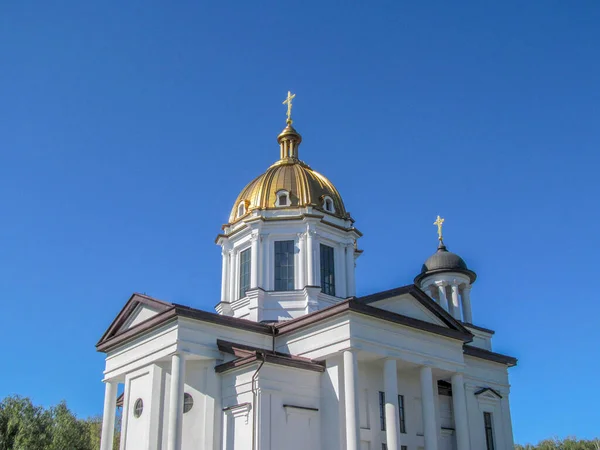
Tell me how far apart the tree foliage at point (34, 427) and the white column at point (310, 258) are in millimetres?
16181

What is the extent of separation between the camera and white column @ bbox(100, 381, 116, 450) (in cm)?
2470

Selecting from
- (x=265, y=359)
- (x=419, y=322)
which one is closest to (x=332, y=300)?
(x=419, y=322)

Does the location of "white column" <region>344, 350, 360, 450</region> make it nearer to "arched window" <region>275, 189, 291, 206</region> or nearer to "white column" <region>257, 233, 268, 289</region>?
"white column" <region>257, 233, 268, 289</region>

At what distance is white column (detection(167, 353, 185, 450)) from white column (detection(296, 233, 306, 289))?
23.6 feet

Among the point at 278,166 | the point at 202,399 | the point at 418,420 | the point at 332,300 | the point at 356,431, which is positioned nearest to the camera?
the point at 356,431

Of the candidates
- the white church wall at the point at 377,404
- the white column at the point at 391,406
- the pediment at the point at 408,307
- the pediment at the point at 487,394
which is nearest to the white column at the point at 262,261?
the pediment at the point at 408,307

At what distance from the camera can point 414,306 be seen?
84.4ft

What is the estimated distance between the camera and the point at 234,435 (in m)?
22.0

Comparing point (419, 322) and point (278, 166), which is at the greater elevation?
point (278, 166)

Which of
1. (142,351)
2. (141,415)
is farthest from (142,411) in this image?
(142,351)

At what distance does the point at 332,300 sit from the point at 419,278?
7.23 metres

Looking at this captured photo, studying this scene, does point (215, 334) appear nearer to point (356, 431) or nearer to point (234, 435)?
point (234, 435)

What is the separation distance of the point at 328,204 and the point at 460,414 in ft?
34.7

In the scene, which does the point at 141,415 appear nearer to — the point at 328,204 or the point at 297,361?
the point at 297,361
